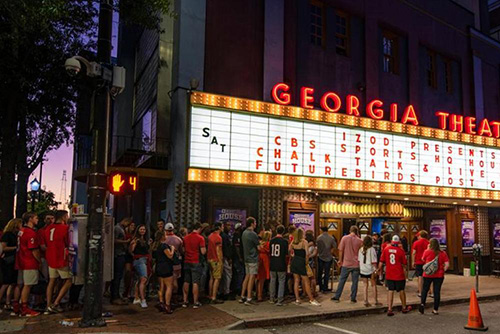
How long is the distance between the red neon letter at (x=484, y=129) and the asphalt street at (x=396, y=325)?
9100 millimetres

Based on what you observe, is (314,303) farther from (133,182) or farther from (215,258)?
(133,182)

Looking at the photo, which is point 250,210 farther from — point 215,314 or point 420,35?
point 420,35

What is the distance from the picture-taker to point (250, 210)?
1418 centimetres

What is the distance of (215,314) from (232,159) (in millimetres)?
4509

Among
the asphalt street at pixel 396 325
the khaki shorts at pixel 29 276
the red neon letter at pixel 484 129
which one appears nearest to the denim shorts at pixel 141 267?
the khaki shorts at pixel 29 276

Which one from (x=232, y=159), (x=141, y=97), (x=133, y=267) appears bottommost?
(x=133, y=267)

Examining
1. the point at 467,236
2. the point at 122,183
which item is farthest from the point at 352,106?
the point at 467,236

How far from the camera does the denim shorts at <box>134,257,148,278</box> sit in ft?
33.9

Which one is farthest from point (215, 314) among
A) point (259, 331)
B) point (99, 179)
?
point (99, 179)

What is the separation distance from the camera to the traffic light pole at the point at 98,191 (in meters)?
8.27

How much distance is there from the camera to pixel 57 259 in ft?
31.0

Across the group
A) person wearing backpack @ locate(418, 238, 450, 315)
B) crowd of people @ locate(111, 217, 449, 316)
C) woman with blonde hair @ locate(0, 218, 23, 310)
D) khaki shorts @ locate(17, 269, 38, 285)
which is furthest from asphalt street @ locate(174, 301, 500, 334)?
woman with blonde hair @ locate(0, 218, 23, 310)

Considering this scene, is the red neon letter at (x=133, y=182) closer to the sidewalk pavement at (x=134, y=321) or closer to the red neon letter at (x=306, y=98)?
the sidewalk pavement at (x=134, y=321)

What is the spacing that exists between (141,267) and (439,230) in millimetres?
13933
